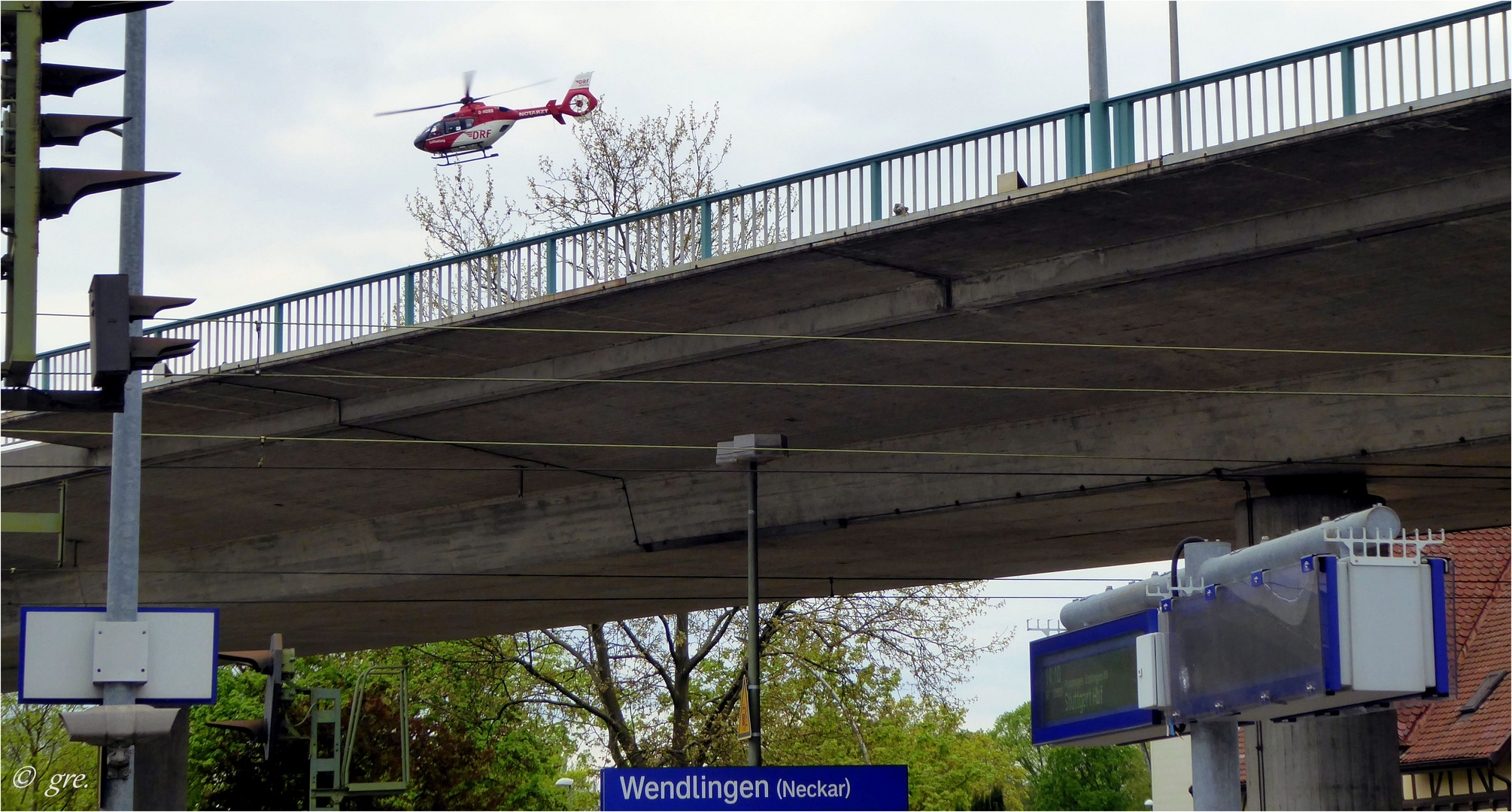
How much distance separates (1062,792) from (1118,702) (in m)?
106

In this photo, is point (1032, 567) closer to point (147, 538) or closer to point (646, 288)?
point (646, 288)

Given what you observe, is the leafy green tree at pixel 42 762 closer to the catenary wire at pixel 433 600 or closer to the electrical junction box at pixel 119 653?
the catenary wire at pixel 433 600

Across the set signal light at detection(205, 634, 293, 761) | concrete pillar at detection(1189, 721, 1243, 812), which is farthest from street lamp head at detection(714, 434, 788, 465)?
concrete pillar at detection(1189, 721, 1243, 812)

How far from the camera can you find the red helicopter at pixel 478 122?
48.1 meters

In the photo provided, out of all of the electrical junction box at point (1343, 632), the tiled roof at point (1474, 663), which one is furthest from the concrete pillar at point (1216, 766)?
the tiled roof at point (1474, 663)

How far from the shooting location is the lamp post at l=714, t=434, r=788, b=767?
2147 cm

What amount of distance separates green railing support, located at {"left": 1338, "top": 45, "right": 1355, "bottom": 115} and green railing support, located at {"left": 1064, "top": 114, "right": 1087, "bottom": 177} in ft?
8.79

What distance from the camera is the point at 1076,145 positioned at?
1862 cm

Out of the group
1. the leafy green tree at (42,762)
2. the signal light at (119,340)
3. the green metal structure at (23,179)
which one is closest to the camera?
the green metal structure at (23,179)

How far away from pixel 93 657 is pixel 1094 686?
21.7 feet

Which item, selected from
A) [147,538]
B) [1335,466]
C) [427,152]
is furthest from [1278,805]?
[427,152]

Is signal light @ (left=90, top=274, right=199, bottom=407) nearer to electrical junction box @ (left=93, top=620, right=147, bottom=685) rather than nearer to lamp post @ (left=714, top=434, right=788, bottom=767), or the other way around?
electrical junction box @ (left=93, top=620, right=147, bottom=685)

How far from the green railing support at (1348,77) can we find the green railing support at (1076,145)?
2.68 meters

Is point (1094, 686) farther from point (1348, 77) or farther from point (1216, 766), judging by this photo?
point (1348, 77)
